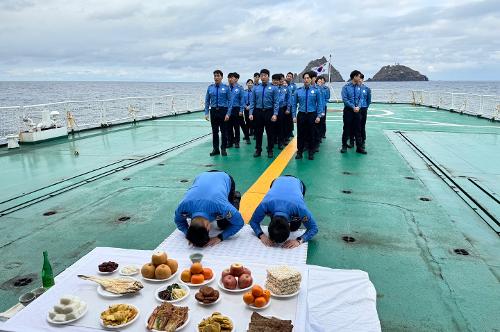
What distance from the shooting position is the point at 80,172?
7.14m

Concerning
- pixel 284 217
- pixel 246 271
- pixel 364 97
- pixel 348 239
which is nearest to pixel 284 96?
pixel 364 97

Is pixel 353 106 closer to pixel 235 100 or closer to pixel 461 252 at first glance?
pixel 235 100

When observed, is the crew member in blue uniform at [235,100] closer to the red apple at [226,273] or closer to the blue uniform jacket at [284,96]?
the blue uniform jacket at [284,96]

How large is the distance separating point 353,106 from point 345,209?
3.91 m

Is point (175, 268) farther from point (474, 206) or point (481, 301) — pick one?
point (474, 206)

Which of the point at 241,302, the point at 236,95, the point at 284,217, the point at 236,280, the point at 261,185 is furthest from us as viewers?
the point at 236,95

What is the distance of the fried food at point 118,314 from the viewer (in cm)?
219

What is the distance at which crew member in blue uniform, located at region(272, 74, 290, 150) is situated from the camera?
28.3 ft

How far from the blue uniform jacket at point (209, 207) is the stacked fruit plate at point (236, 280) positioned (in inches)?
45.4

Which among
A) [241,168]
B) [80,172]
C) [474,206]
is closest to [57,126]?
[80,172]

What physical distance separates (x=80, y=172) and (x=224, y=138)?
3.07 meters

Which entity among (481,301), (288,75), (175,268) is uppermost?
(288,75)

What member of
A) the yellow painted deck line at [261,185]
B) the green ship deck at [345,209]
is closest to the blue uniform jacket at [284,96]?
the yellow painted deck line at [261,185]

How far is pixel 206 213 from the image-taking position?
12.4ft
